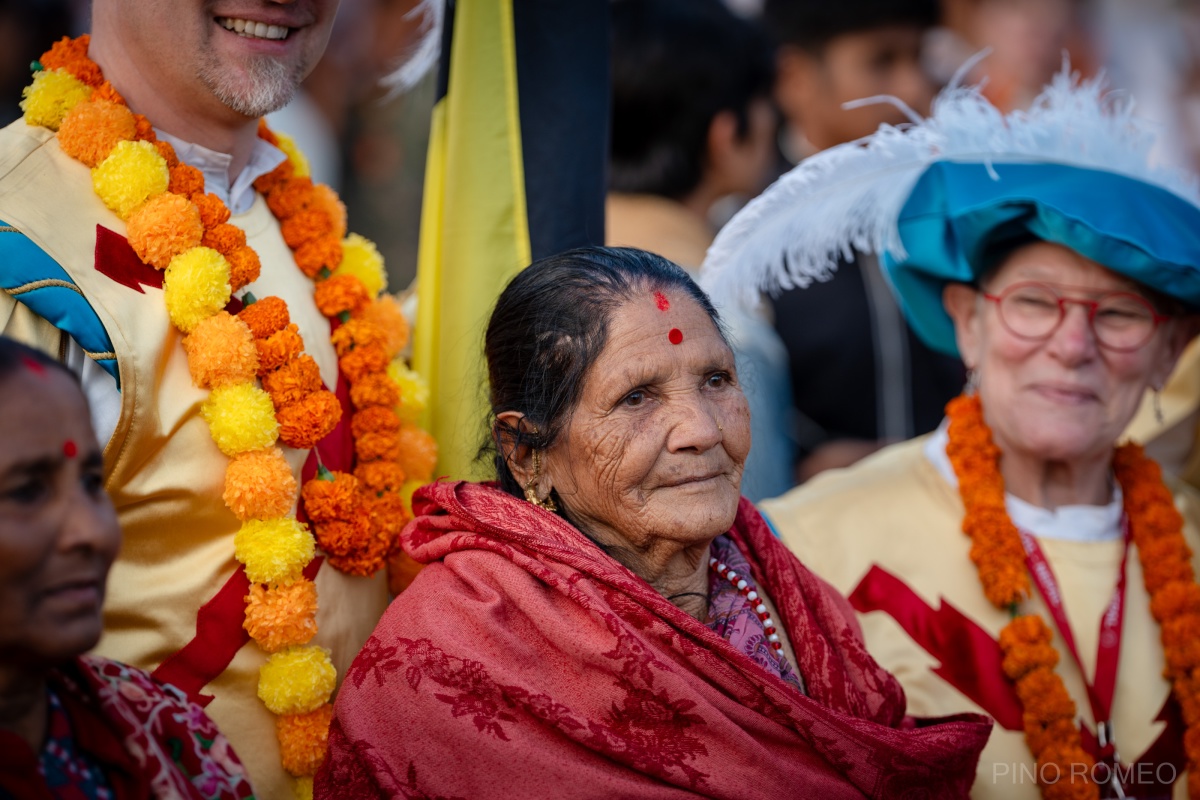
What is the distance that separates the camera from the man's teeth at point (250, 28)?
276 centimetres

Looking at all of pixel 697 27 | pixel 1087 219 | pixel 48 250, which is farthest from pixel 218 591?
pixel 697 27

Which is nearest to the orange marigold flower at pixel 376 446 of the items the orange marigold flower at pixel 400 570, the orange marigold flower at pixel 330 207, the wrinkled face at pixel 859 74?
the orange marigold flower at pixel 400 570

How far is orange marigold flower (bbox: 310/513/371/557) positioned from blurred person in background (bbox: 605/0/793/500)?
6.52ft

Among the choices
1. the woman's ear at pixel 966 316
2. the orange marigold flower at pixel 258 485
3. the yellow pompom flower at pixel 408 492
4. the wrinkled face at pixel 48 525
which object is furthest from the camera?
the woman's ear at pixel 966 316

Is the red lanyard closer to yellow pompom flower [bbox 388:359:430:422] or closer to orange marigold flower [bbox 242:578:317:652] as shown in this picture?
yellow pompom flower [bbox 388:359:430:422]

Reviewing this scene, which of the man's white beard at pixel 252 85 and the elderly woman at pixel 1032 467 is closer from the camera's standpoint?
the man's white beard at pixel 252 85

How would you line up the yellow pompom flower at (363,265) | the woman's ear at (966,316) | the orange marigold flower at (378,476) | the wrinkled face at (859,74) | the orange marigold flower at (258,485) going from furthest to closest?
the wrinkled face at (859,74) → the woman's ear at (966,316) → the yellow pompom flower at (363,265) → the orange marigold flower at (378,476) → the orange marigold flower at (258,485)

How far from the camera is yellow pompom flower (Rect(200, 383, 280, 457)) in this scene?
2523mm

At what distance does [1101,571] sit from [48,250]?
2.95 metres

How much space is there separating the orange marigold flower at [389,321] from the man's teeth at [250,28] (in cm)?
67

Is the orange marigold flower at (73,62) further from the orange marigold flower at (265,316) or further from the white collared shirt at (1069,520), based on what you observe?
the white collared shirt at (1069,520)

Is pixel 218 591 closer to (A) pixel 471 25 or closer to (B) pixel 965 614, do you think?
(A) pixel 471 25

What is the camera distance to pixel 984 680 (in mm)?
3402

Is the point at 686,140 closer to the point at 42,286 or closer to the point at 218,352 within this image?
the point at 218,352
